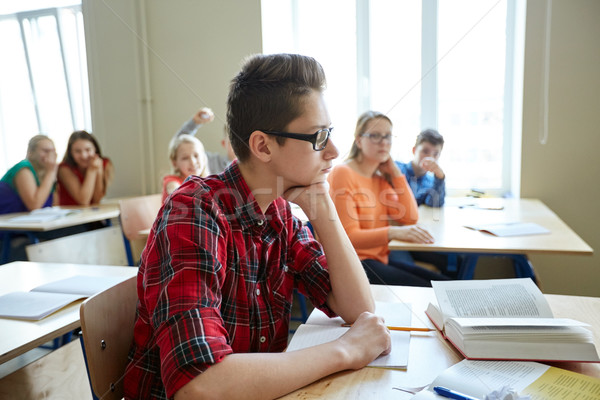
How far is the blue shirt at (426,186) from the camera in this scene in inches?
116

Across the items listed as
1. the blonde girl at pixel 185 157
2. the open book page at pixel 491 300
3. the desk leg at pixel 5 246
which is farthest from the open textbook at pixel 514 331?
the desk leg at pixel 5 246

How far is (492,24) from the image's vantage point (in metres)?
3.22

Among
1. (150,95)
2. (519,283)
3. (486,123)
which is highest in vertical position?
(150,95)

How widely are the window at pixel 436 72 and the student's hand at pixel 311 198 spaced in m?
2.08

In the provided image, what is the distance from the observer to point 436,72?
3350 mm

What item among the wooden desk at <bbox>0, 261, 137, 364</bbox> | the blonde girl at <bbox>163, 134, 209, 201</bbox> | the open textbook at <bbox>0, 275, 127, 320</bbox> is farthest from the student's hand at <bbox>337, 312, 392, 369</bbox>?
the blonde girl at <bbox>163, 134, 209, 201</bbox>

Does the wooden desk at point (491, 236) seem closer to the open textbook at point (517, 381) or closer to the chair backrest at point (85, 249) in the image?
the open textbook at point (517, 381)

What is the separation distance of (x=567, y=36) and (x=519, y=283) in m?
2.42

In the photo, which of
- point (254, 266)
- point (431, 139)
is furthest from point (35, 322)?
point (431, 139)

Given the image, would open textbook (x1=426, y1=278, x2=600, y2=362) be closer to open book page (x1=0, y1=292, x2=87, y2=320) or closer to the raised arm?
open book page (x1=0, y1=292, x2=87, y2=320)

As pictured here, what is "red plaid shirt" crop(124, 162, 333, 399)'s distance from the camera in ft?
2.41

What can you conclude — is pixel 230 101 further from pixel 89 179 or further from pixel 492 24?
pixel 89 179

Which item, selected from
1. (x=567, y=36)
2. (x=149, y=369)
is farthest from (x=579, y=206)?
(x=149, y=369)

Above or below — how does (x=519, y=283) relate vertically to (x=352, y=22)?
below
